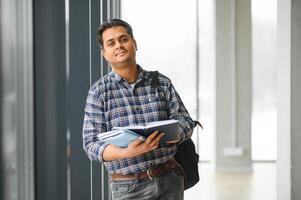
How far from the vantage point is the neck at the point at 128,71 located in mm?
1955

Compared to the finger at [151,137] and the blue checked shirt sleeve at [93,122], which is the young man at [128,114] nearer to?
the blue checked shirt sleeve at [93,122]

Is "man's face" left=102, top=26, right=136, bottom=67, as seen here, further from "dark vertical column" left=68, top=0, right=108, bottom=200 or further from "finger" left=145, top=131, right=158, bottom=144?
"dark vertical column" left=68, top=0, right=108, bottom=200

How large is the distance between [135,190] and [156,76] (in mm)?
445

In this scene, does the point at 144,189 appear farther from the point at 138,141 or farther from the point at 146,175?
the point at 138,141

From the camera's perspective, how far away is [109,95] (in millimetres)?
1939
